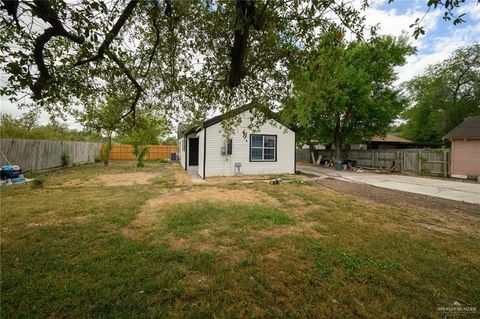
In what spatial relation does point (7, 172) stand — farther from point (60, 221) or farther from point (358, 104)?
point (358, 104)

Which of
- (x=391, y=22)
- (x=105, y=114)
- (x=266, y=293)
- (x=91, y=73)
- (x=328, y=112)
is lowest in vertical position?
(x=266, y=293)

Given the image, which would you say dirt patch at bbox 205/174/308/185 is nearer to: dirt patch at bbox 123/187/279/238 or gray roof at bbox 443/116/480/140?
dirt patch at bbox 123/187/279/238

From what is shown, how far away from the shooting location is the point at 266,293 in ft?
8.13

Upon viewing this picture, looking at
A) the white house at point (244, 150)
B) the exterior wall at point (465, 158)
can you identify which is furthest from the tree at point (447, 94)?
the white house at point (244, 150)

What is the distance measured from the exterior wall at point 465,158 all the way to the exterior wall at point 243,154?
355 inches

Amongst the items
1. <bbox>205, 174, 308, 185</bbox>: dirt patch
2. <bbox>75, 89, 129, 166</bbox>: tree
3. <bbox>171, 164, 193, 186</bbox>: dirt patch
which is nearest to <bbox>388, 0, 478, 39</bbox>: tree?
<bbox>75, 89, 129, 166</bbox>: tree

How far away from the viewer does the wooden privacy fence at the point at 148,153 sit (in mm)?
25922

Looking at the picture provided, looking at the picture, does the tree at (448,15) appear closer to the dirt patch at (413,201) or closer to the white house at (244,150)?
the dirt patch at (413,201)

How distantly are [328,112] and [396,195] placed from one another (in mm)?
11805

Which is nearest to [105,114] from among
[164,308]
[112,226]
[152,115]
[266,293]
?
[152,115]

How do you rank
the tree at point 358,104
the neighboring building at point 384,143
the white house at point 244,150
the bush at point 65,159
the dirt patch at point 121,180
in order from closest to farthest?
the dirt patch at point 121,180
the white house at point 244,150
the bush at point 65,159
the tree at point 358,104
the neighboring building at point 384,143

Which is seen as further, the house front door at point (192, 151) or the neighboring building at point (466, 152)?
the house front door at point (192, 151)

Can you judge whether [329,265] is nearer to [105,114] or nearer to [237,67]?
[237,67]

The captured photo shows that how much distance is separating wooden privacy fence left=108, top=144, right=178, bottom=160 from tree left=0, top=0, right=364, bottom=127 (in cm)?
2262
